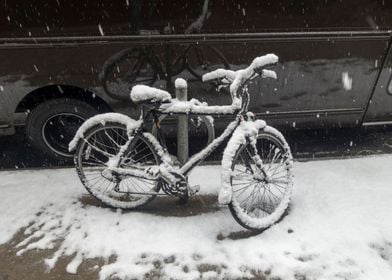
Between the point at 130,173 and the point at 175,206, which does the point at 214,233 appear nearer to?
the point at 175,206

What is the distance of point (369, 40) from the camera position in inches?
156

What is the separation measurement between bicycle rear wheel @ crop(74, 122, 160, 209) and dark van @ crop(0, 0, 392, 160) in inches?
28.2

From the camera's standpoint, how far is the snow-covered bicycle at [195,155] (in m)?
2.92

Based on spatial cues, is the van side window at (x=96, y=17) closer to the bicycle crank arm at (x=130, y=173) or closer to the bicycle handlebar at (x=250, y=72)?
the bicycle handlebar at (x=250, y=72)

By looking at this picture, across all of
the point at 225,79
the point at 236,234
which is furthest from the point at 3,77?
the point at 236,234

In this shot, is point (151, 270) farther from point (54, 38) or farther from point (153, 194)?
point (54, 38)

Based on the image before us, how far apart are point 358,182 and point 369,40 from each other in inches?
57.5

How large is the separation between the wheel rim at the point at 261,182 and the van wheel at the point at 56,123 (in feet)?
5.63

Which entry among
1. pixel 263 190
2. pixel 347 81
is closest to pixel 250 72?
pixel 263 190

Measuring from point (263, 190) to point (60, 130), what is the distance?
2.26 meters

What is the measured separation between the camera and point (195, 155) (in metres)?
3.12

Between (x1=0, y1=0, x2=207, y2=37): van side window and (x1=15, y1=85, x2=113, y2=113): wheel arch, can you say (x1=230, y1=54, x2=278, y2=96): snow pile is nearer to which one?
(x1=0, y1=0, x2=207, y2=37): van side window

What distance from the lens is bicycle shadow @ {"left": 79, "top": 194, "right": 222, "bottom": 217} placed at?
3.36 metres

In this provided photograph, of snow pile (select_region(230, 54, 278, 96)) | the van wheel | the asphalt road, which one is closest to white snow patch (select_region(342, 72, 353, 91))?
the asphalt road
